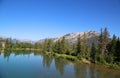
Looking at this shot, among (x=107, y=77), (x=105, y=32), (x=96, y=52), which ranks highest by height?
(x=105, y=32)

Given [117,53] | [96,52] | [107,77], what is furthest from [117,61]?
[107,77]

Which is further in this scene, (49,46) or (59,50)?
(49,46)

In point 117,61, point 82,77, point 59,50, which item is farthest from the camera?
point 59,50

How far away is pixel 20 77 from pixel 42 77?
2.85 meters

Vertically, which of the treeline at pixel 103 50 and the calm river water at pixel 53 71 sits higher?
the treeline at pixel 103 50

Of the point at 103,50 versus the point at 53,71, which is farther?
the point at 103,50

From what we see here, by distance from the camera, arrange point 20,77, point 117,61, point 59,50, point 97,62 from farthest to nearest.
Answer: point 59,50
point 97,62
point 117,61
point 20,77

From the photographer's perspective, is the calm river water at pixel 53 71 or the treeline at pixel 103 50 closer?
the calm river water at pixel 53 71

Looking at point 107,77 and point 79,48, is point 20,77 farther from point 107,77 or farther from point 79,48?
point 79,48

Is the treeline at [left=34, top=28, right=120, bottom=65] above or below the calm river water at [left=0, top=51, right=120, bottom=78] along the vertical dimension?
above

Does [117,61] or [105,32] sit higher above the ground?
[105,32]

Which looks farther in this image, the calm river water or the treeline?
the treeline

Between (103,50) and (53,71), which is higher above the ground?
(103,50)

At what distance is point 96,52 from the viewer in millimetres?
43562
